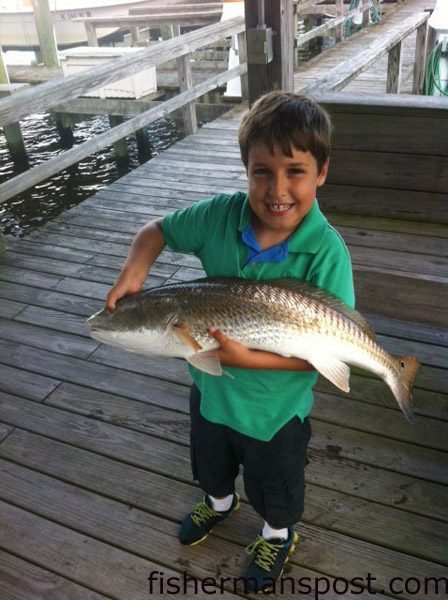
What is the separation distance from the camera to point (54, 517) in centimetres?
249

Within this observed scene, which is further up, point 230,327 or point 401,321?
point 230,327

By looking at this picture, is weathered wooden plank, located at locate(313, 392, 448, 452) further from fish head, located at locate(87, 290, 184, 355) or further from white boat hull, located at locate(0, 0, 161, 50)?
white boat hull, located at locate(0, 0, 161, 50)

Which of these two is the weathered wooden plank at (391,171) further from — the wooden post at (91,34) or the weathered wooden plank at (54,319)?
the wooden post at (91,34)

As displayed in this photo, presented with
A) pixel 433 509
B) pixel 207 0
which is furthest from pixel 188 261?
pixel 207 0

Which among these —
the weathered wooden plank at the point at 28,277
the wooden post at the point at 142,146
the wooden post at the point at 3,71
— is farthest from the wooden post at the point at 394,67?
the wooden post at the point at 3,71

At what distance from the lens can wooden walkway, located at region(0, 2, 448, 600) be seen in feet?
7.35

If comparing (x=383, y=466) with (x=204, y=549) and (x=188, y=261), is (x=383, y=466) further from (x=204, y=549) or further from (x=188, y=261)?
(x=188, y=261)

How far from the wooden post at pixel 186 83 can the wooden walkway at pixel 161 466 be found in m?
4.70

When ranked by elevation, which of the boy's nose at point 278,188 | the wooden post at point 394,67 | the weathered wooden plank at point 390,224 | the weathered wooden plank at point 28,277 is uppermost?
the boy's nose at point 278,188

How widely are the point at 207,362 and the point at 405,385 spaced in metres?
0.86

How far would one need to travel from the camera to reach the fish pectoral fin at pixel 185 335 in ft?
5.46

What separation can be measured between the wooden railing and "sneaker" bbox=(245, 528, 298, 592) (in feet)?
12.8

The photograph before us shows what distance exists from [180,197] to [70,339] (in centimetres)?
271

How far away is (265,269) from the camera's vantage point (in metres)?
1.75
